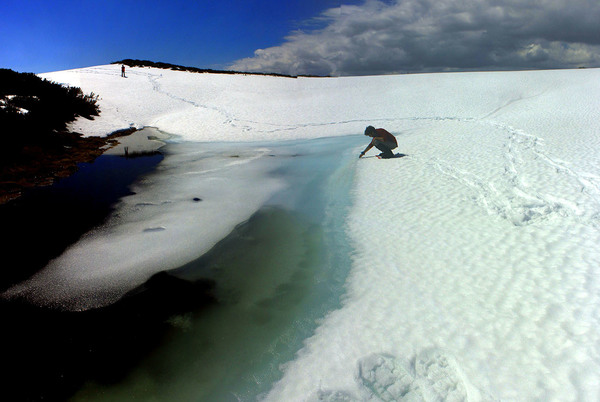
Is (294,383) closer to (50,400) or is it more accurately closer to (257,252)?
(50,400)

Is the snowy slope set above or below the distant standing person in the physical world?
below

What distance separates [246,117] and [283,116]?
9.14 ft

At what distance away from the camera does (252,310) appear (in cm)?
450

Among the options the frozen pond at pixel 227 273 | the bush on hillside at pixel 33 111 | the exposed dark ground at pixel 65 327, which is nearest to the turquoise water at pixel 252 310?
the frozen pond at pixel 227 273

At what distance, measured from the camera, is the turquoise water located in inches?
134

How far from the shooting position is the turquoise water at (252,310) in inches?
134

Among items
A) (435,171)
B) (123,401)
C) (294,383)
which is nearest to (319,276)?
(294,383)

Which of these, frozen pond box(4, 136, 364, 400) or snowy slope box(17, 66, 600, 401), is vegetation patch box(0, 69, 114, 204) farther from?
snowy slope box(17, 66, 600, 401)

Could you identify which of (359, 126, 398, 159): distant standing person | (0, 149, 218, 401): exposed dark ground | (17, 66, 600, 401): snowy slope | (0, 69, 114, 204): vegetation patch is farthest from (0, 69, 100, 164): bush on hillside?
(359, 126, 398, 159): distant standing person

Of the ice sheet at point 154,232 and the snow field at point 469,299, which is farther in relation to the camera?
the ice sheet at point 154,232

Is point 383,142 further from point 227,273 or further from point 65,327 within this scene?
point 65,327

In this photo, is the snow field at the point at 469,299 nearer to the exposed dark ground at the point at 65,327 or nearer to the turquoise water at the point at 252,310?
the turquoise water at the point at 252,310

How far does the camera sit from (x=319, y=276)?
208 inches

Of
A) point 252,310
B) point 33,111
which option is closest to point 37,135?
point 33,111
